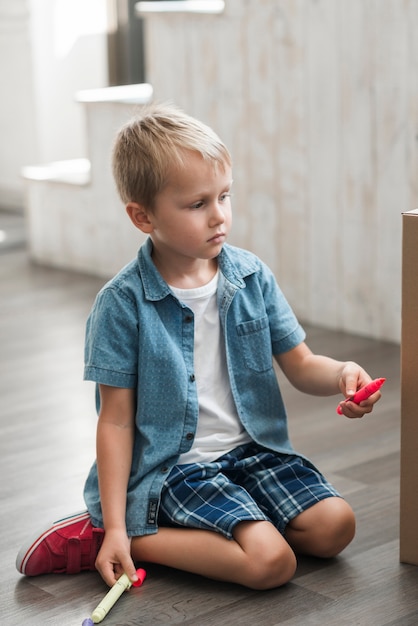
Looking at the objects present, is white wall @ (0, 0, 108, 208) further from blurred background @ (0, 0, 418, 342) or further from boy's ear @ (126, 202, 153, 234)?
boy's ear @ (126, 202, 153, 234)

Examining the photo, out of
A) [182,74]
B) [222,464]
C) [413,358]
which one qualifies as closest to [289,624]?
[222,464]

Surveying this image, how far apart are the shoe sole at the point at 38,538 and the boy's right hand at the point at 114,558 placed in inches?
3.5

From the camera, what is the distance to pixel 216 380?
137 centimetres

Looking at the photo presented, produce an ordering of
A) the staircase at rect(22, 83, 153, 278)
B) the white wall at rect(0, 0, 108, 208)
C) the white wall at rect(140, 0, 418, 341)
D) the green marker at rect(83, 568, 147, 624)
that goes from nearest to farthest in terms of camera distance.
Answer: the green marker at rect(83, 568, 147, 624), the white wall at rect(140, 0, 418, 341), the staircase at rect(22, 83, 153, 278), the white wall at rect(0, 0, 108, 208)

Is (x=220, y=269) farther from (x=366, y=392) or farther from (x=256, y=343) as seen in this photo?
(x=366, y=392)

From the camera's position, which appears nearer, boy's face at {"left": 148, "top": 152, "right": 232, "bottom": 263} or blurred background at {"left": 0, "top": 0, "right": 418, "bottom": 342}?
boy's face at {"left": 148, "top": 152, "right": 232, "bottom": 263}

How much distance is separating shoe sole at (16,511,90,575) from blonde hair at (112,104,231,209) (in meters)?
0.40

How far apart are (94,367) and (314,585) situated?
374mm

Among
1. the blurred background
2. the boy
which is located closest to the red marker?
the boy

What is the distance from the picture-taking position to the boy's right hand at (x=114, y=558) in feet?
4.13

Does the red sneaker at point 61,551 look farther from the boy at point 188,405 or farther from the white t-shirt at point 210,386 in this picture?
the white t-shirt at point 210,386

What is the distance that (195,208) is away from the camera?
129cm

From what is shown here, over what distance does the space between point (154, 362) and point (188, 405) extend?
2.7 inches

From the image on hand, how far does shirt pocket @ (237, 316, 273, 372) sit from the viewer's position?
1.37m
